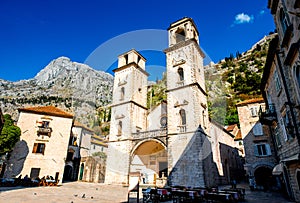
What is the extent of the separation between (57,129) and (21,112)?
4743 mm

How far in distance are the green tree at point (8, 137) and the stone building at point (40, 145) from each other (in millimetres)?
1598

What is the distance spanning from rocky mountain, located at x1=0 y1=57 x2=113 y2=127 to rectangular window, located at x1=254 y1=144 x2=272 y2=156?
41557 mm

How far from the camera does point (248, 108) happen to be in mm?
20812

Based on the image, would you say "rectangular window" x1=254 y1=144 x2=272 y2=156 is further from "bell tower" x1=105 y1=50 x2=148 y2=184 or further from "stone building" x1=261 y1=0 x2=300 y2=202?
"bell tower" x1=105 y1=50 x2=148 y2=184

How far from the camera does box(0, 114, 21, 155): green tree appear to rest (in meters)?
19.3

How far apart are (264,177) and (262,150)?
3003 mm

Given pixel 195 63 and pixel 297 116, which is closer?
pixel 297 116

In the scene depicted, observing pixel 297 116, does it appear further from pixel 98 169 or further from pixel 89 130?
pixel 89 130

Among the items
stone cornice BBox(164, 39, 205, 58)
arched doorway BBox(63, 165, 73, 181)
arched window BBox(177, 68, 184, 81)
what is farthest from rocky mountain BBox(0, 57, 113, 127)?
arched window BBox(177, 68, 184, 81)

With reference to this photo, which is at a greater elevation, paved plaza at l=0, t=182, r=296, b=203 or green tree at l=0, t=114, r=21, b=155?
green tree at l=0, t=114, r=21, b=155

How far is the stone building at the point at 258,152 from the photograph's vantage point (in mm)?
18219

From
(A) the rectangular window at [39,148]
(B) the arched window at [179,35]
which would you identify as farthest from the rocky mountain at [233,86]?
(A) the rectangular window at [39,148]

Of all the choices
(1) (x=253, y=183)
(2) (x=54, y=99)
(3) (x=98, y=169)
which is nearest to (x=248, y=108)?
(1) (x=253, y=183)

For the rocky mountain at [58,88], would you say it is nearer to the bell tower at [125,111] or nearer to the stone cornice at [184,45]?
the bell tower at [125,111]
